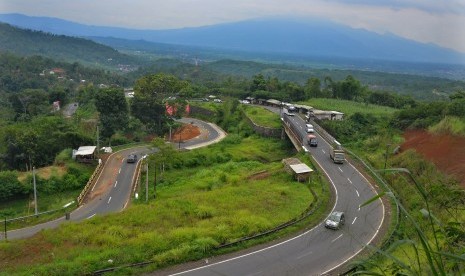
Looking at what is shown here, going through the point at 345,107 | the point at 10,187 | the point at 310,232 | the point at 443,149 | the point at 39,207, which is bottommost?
the point at 39,207

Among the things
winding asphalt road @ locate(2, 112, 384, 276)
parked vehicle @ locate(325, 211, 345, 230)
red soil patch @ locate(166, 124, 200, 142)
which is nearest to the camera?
winding asphalt road @ locate(2, 112, 384, 276)

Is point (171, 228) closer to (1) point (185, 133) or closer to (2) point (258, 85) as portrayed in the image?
(1) point (185, 133)

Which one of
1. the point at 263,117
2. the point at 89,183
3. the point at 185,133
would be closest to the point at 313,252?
the point at 89,183

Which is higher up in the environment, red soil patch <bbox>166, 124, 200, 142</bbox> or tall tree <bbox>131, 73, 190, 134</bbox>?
tall tree <bbox>131, 73, 190, 134</bbox>

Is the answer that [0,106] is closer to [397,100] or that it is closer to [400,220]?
[397,100]

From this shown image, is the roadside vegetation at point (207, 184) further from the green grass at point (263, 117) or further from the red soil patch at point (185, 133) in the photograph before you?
the red soil patch at point (185, 133)

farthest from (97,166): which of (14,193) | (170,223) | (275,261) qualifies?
(275,261)

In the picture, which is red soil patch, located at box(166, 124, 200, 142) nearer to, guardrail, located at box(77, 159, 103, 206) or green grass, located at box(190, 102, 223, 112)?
green grass, located at box(190, 102, 223, 112)

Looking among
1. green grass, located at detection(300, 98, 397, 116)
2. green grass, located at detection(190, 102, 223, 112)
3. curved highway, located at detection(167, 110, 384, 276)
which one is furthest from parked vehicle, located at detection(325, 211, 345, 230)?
green grass, located at detection(190, 102, 223, 112)
